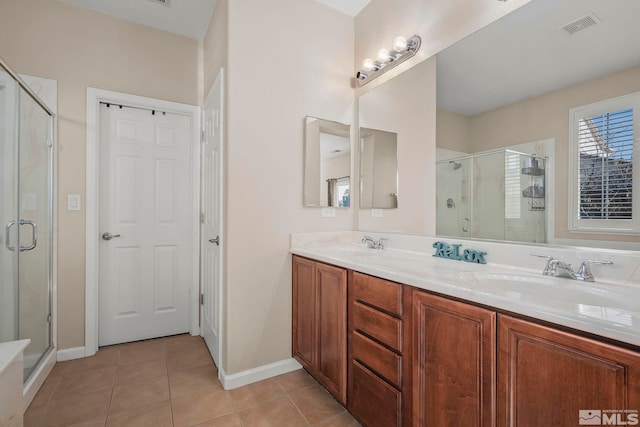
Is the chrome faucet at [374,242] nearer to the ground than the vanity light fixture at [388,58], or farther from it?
nearer to the ground

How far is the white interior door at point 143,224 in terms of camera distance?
2498 mm

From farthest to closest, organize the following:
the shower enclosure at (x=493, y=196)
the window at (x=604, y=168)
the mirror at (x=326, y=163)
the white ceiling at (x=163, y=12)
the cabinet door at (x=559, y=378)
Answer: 1. the white ceiling at (x=163, y=12)
2. the mirror at (x=326, y=163)
3. the shower enclosure at (x=493, y=196)
4. the window at (x=604, y=168)
5. the cabinet door at (x=559, y=378)

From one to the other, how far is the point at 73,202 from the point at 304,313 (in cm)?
197

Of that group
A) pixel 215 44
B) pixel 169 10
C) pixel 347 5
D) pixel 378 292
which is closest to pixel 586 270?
pixel 378 292

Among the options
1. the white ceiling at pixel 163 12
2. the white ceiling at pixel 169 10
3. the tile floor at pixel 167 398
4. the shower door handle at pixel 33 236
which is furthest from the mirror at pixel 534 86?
the shower door handle at pixel 33 236

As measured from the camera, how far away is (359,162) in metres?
2.41

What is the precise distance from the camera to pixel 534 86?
1.35 metres

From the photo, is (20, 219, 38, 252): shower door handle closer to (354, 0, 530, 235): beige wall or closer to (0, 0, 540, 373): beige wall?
(0, 0, 540, 373): beige wall

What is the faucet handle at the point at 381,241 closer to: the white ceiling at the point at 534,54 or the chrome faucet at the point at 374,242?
the chrome faucet at the point at 374,242

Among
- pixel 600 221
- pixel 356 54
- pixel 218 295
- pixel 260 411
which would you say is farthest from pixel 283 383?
pixel 356 54

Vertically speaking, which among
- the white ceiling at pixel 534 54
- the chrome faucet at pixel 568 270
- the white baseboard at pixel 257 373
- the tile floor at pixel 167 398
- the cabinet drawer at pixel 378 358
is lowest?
the tile floor at pixel 167 398

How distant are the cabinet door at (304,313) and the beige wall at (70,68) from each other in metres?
1.69

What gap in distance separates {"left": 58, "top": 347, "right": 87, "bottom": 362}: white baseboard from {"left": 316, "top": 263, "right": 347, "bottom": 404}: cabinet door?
1.89m

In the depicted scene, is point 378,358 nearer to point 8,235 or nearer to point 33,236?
point 8,235
